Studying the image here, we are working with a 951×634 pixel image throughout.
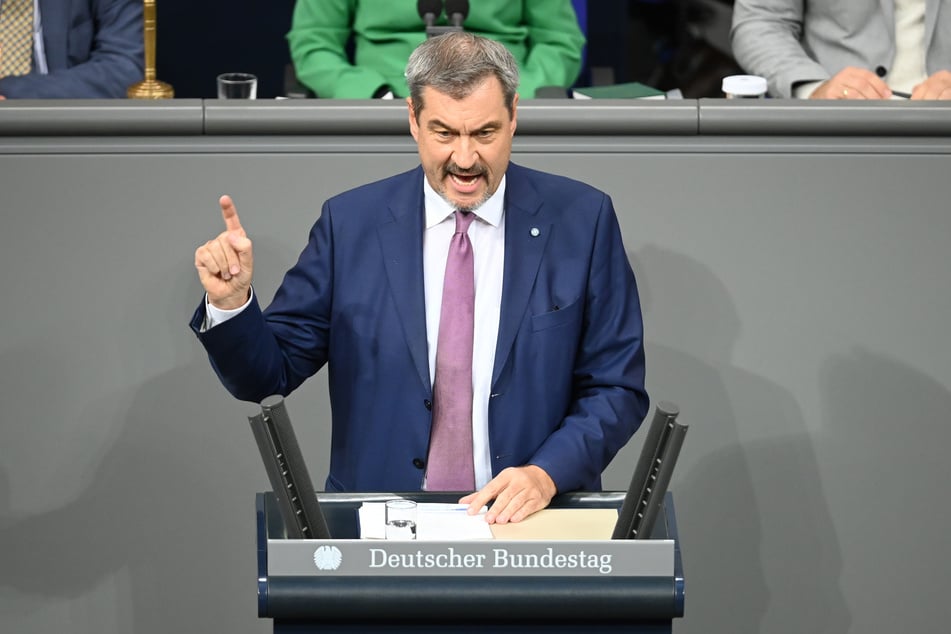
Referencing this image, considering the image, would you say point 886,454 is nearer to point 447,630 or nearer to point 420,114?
point 420,114

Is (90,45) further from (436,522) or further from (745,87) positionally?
(436,522)

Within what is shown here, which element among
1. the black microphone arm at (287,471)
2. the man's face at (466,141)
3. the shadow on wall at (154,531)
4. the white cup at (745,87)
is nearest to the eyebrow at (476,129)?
the man's face at (466,141)

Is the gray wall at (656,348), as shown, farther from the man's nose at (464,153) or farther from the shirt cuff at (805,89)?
the man's nose at (464,153)

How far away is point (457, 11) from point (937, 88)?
41.8 inches

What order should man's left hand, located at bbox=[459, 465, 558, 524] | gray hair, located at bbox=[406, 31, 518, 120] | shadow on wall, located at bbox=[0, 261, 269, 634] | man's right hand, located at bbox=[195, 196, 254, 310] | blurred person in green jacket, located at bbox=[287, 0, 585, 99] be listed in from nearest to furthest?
man's left hand, located at bbox=[459, 465, 558, 524], man's right hand, located at bbox=[195, 196, 254, 310], gray hair, located at bbox=[406, 31, 518, 120], shadow on wall, located at bbox=[0, 261, 269, 634], blurred person in green jacket, located at bbox=[287, 0, 585, 99]

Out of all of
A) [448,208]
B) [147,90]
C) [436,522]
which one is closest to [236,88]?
[147,90]

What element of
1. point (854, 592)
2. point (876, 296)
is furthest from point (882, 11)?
point (854, 592)

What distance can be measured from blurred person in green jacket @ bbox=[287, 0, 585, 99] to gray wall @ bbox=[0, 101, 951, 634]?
719mm

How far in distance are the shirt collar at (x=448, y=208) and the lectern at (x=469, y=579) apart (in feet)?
2.67

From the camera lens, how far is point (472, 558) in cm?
186

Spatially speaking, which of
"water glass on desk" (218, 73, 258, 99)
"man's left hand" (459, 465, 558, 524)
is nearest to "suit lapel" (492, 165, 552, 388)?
"man's left hand" (459, 465, 558, 524)

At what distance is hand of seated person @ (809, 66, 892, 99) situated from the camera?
11.1 ft

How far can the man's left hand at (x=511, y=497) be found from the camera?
6.85 feet

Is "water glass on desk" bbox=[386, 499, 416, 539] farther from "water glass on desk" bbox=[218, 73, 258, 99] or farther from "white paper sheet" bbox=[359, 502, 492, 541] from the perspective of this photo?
"water glass on desk" bbox=[218, 73, 258, 99]
